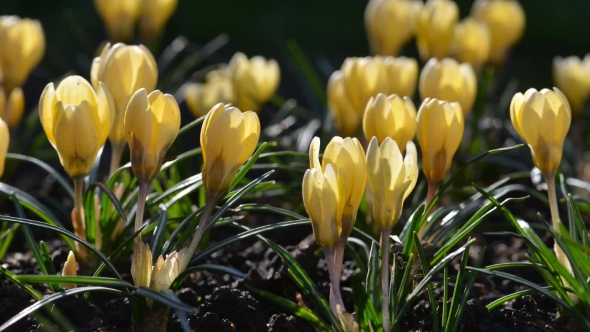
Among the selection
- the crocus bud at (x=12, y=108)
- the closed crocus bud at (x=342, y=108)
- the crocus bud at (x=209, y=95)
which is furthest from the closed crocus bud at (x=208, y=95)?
the crocus bud at (x=12, y=108)

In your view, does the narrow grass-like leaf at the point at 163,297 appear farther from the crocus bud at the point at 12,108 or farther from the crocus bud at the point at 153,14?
the crocus bud at the point at 153,14

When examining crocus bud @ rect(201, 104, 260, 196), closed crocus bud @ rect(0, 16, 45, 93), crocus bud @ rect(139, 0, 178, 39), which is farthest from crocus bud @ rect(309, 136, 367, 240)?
crocus bud @ rect(139, 0, 178, 39)

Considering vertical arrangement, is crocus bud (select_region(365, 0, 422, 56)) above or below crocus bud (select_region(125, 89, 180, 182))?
below

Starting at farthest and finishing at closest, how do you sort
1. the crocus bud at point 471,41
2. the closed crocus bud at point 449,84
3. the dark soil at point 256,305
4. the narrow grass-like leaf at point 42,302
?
the crocus bud at point 471,41, the closed crocus bud at point 449,84, the dark soil at point 256,305, the narrow grass-like leaf at point 42,302

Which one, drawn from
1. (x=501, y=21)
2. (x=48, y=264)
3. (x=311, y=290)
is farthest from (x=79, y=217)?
(x=501, y=21)

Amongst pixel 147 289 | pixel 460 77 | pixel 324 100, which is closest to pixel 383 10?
pixel 324 100

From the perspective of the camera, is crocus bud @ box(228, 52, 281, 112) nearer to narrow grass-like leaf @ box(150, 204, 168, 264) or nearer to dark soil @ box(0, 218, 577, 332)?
dark soil @ box(0, 218, 577, 332)

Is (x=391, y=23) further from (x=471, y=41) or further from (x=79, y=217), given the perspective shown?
(x=79, y=217)
